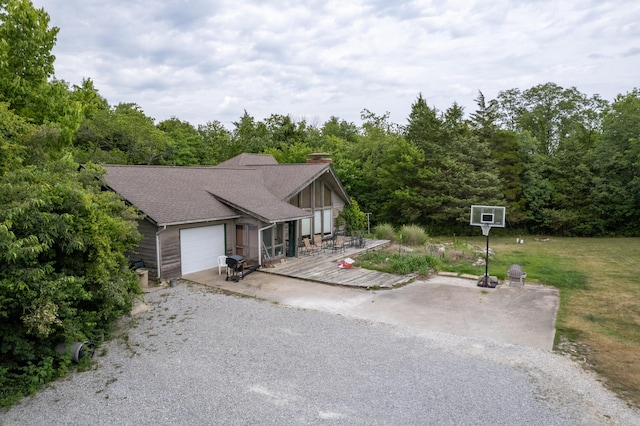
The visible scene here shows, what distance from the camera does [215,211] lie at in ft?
50.0

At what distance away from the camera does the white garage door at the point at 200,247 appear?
14.3 m

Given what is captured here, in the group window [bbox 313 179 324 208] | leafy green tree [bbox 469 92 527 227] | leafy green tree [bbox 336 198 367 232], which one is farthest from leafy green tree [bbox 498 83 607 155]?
window [bbox 313 179 324 208]

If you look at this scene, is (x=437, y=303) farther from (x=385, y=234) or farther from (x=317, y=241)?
(x=385, y=234)

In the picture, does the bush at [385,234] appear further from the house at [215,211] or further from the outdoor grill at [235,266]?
the outdoor grill at [235,266]

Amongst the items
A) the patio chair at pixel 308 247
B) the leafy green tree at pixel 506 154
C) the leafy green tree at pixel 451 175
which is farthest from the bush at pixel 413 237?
the leafy green tree at pixel 506 154

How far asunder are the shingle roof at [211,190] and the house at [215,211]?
0.03 metres

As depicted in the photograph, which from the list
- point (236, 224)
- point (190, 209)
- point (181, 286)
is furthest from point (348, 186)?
point (181, 286)

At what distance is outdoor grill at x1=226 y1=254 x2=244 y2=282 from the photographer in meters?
13.8

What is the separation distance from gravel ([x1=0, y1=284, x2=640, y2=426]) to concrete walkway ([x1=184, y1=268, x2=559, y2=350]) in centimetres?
85

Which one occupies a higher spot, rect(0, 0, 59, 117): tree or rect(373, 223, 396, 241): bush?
rect(0, 0, 59, 117): tree

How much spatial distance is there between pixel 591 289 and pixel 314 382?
1116cm

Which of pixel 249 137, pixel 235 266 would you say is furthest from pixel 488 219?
pixel 249 137

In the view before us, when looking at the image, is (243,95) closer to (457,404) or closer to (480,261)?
(480,261)

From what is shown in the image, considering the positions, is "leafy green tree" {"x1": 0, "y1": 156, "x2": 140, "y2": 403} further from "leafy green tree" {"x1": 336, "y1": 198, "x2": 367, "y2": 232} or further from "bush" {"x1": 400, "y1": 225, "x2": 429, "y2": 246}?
"bush" {"x1": 400, "y1": 225, "x2": 429, "y2": 246}
